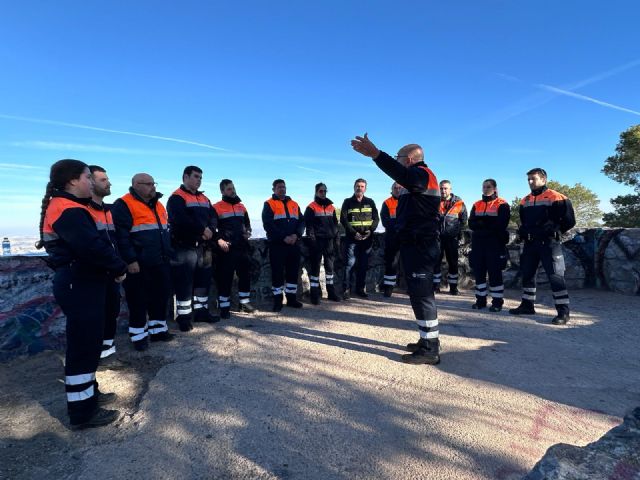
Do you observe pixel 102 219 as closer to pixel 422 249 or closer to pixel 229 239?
pixel 229 239

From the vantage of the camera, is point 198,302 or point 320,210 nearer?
point 198,302

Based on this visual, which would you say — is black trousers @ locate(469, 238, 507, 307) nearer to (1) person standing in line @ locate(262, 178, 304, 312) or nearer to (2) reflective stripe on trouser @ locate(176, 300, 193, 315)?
(1) person standing in line @ locate(262, 178, 304, 312)

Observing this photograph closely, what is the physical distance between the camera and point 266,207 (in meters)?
6.48

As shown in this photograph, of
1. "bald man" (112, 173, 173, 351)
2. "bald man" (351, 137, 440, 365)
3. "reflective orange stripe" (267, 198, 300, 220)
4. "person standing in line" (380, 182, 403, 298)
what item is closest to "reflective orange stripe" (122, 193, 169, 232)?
"bald man" (112, 173, 173, 351)

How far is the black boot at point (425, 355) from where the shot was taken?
13.3 ft

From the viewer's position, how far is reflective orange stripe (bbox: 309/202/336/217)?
7.14m

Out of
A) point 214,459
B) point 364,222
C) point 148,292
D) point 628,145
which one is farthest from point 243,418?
point 628,145

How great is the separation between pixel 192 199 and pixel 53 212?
2576mm

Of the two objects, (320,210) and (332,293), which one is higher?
(320,210)

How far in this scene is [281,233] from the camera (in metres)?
6.38

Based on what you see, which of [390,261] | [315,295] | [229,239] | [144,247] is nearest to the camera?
[144,247]

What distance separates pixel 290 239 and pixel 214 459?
4.14 meters

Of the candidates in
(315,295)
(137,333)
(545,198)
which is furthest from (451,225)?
(137,333)

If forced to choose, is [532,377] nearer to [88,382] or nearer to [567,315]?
[567,315]
